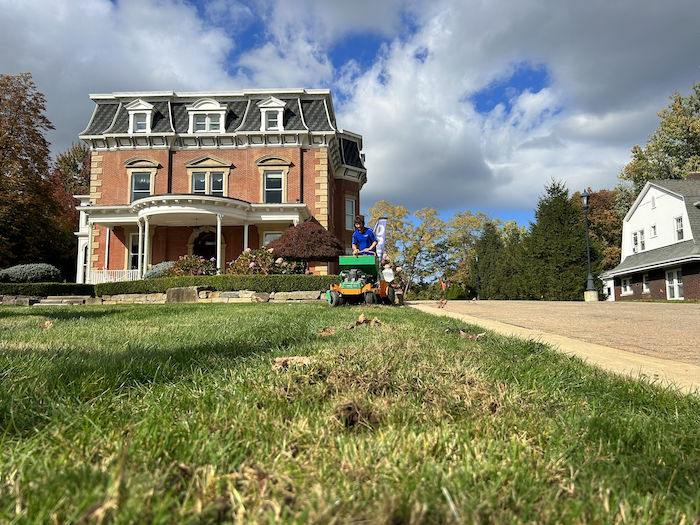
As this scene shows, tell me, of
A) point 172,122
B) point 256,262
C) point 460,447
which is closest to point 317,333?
point 460,447

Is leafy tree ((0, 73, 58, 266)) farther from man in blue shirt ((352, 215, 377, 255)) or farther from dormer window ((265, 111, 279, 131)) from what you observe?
man in blue shirt ((352, 215, 377, 255))

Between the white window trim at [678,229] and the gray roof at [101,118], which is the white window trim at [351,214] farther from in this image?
the white window trim at [678,229]

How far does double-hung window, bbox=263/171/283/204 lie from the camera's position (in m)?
23.7

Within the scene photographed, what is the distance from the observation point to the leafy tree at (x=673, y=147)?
32.4m

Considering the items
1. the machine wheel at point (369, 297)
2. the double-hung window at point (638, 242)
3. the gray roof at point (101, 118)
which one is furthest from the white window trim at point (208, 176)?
the double-hung window at point (638, 242)

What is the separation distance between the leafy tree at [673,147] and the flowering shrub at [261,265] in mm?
30591

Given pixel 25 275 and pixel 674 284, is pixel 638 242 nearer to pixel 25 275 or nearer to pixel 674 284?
pixel 674 284

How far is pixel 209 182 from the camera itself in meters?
23.9

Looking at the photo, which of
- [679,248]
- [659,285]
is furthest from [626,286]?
[679,248]

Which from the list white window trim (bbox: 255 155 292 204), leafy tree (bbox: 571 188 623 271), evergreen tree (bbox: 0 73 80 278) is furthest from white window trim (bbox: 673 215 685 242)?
evergreen tree (bbox: 0 73 80 278)

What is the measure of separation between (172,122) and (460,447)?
26.1 m

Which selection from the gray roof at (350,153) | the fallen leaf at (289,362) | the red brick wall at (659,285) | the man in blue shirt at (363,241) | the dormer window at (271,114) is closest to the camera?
the fallen leaf at (289,362)

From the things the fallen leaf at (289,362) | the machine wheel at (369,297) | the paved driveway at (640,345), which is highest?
the machine wheel at (369,297)

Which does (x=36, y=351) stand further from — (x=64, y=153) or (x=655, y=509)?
(x=64, y=153)
